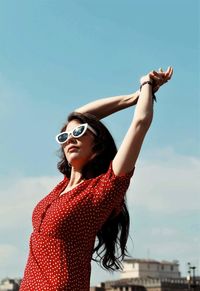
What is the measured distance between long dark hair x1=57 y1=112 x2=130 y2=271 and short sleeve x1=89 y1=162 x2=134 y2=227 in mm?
153

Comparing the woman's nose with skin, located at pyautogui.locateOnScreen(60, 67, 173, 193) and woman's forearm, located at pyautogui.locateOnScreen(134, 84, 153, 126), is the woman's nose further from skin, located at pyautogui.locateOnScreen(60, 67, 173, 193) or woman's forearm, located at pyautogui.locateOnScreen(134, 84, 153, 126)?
woman's forearm, located at pyautogui.locateOnScreen(134, 84, 153, 126)

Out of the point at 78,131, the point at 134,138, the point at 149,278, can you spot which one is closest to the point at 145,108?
the point at 134,138

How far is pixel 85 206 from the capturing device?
3566 mm

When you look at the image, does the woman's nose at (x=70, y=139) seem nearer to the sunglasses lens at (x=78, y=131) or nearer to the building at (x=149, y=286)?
the sunglasses lens at (x=78, y=131)

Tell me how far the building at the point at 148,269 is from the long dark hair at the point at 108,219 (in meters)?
108

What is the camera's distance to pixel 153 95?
3791mm

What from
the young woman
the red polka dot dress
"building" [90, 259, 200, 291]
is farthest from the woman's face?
"building" [90, 259, 200, 291]

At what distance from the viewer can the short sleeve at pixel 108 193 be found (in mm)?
3582

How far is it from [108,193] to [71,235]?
288 millimetres

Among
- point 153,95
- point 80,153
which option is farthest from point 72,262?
point 153,95

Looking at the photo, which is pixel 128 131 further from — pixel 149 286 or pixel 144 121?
→ pixel 149 286

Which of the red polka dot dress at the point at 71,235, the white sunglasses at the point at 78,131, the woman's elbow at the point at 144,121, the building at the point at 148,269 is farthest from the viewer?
the building at the point at 148,269

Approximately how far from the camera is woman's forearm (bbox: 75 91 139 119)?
4.10 meters

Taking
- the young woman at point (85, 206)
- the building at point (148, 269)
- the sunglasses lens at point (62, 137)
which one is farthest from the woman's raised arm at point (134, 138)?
the building at point (148, 269)
